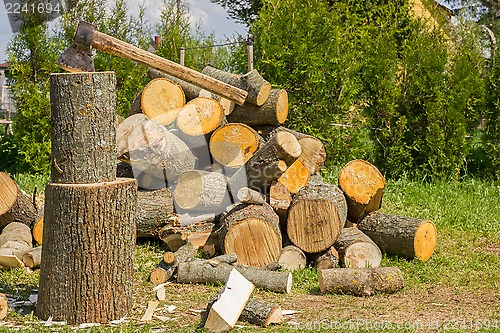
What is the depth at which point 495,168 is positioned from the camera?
10672 mm

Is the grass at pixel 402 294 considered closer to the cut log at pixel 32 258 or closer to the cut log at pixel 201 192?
the cut log at pixel 32 258

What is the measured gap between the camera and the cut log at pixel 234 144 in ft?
21.9

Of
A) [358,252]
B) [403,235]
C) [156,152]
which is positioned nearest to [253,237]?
[358,252]

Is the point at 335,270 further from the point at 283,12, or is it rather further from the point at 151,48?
the point at 151,48

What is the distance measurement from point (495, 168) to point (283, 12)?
4484 millimetres

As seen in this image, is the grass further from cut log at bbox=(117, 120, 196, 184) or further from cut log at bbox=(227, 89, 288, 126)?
cut log at bbox=(227, 89, 288, 126)

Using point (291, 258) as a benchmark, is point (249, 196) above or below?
above

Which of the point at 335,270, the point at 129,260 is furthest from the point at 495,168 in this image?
the point at 129,260

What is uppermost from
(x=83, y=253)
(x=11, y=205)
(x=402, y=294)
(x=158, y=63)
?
(x=158, y=63)

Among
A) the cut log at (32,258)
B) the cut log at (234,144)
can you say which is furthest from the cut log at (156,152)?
the cut log at (32,258)

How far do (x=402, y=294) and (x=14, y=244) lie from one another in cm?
368

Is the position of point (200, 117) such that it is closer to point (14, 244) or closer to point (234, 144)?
point (234, 144)

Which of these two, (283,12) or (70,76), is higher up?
(283,12)

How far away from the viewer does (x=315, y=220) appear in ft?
19.8
